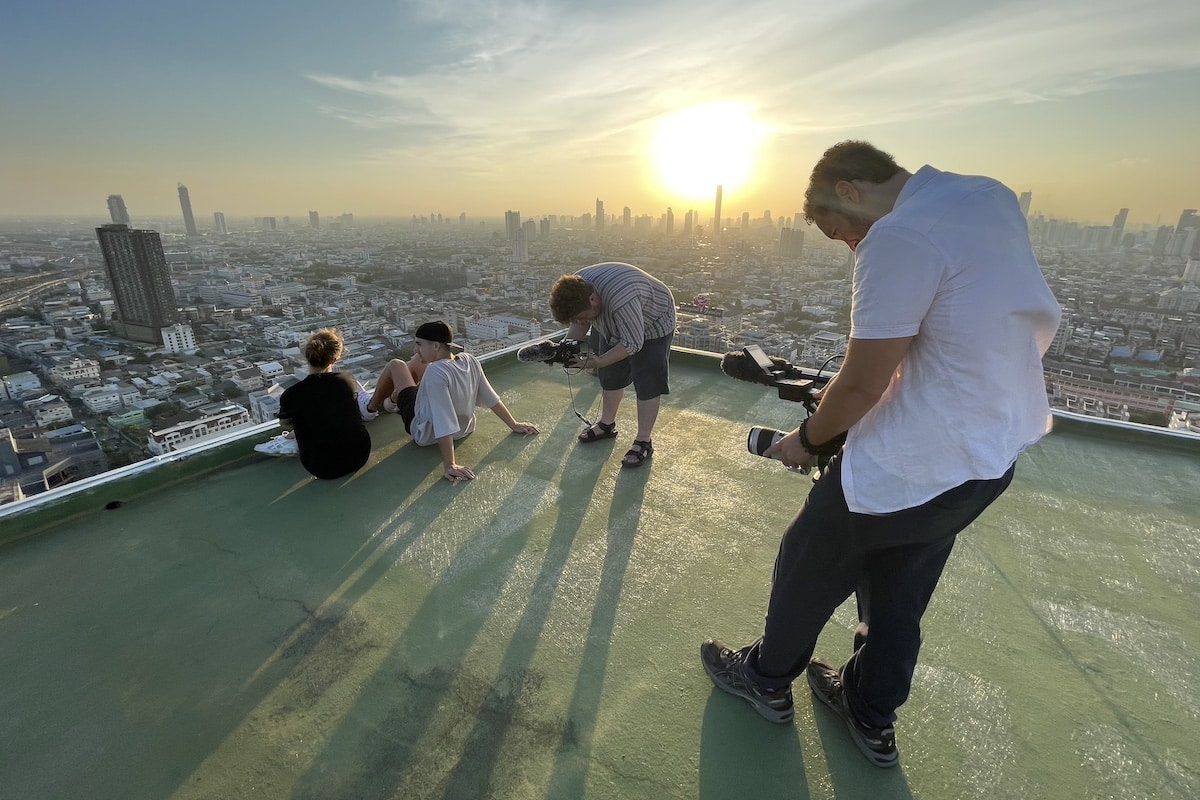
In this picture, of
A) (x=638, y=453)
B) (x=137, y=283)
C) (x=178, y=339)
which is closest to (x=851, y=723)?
(x=638, y=453)

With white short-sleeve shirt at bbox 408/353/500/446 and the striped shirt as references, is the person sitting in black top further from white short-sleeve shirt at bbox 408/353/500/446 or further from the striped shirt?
the striped shirt

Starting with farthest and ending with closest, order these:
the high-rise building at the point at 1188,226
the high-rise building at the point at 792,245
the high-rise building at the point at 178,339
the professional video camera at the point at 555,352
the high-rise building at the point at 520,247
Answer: the high-rise building at the point at 520,247 → the high-rise building at the point at 792,245 → the high-rise building at the point at 1188,226 → the high-rise building at the point at 178,339 → the professional video camera at the point at 555,352

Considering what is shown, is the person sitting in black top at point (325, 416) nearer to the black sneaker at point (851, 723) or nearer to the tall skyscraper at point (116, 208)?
the black sneaker at point (851, 723)

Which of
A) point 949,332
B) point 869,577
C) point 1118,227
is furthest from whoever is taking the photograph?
point 1118,227

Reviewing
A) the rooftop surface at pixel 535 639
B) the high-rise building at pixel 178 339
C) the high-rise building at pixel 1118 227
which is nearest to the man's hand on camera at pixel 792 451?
the rooftop surface at pixel 535 639

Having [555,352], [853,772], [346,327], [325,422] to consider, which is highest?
[555,352]

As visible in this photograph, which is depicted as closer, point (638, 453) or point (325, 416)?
point (325, 416)

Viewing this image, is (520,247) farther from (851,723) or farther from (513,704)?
(851,723)
